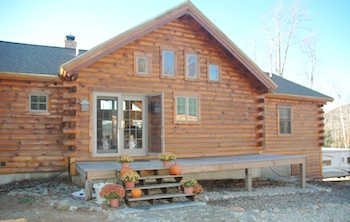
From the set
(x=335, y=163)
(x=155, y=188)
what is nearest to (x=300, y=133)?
(x=335, y=163)

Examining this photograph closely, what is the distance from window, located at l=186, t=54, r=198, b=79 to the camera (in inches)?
460

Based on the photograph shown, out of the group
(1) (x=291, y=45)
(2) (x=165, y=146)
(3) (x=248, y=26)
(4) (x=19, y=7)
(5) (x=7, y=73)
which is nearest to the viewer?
(5) (x=7, y=73)

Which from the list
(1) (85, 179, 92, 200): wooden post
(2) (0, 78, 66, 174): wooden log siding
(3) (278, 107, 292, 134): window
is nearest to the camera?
(1) (85, 179, 92, 200): wooden post

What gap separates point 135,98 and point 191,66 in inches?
92.0

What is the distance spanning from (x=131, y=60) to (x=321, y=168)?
36.3 ft

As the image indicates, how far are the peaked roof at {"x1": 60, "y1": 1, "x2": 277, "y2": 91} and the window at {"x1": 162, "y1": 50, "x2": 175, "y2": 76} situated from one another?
1.04 metres

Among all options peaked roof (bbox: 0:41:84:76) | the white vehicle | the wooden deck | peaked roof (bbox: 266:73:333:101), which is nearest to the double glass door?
the wooden deck

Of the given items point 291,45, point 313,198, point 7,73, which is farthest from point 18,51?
point 291,45

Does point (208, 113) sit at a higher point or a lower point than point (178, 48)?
lower

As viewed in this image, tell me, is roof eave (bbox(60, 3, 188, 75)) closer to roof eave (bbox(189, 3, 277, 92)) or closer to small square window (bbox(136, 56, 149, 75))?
roof eave (bbox(189, 3, 277, 92))

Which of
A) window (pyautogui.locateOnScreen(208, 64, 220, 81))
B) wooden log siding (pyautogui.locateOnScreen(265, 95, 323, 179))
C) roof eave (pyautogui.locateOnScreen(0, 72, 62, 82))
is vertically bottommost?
wooden log siding (pyautogui.locateOnScreen(265, 95, 323, 179))

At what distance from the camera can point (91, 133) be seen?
9.92m

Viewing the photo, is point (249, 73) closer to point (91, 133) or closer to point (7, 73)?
point (91, 133)

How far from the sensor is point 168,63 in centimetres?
1136
